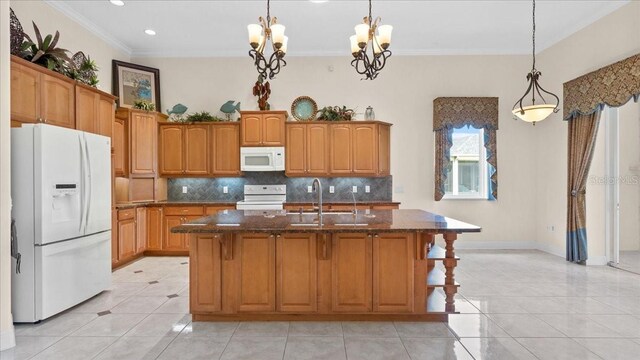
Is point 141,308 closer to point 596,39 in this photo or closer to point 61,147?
point 61,147

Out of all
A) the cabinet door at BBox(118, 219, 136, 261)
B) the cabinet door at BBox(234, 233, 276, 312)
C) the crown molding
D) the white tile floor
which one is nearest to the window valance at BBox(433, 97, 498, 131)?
the white tile floor

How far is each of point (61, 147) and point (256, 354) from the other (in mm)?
2733

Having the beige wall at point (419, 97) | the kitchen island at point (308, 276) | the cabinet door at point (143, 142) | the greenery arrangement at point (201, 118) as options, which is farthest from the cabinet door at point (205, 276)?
the beige wall at point (419, 97)

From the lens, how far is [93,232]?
370 centimetres

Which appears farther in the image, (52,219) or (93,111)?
(93,111)

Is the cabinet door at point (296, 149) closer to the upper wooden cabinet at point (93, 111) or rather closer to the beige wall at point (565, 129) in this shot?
the upper wooden cabinet at point (93, 111)

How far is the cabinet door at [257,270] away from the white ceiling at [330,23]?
334 centimetres

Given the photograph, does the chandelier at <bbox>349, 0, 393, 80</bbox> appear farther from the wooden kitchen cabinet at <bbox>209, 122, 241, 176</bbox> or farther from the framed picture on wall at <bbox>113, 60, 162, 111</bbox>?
the framed picture on wall at <bbox>113, 60, 162, 111</bbox>

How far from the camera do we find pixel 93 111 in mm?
4391

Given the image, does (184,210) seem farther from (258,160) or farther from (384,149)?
(384,149)

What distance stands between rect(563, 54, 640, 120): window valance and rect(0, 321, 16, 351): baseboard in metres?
7.00

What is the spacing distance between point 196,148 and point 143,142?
2.83 feet

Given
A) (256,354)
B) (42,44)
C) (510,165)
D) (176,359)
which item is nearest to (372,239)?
(256,354)

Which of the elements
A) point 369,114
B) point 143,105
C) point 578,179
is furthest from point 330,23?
point 578,179
